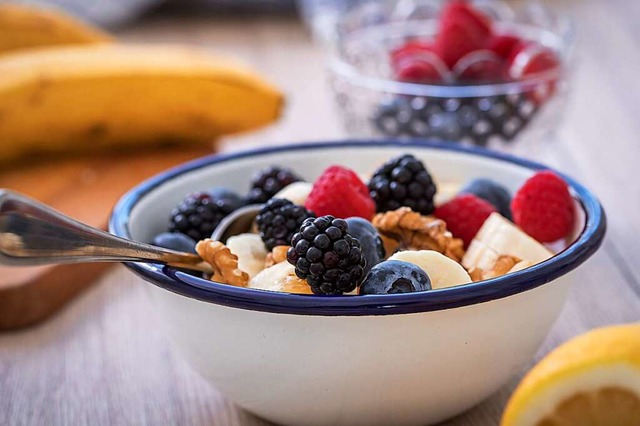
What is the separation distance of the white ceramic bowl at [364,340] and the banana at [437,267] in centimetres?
6

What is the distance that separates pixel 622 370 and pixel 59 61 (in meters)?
1.16

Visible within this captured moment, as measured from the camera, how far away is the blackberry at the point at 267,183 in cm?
100

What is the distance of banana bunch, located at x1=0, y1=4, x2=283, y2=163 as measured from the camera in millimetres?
1492

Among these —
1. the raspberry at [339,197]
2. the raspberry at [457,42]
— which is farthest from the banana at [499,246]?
the raspberry at [457,42]

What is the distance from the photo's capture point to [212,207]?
3.18 feet

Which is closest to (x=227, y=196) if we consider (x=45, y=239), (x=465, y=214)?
(x=465, y=214)

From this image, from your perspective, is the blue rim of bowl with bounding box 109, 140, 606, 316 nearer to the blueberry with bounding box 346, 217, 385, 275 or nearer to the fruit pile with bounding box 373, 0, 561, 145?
the blueberry with bounding box 346, 217, 385, 275

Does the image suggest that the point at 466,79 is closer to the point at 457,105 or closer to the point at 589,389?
the point at 457,105

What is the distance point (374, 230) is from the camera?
2.76 feet

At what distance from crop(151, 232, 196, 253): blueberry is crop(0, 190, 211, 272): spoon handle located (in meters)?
0.14

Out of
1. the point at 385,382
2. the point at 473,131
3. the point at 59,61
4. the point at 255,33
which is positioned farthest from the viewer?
the point at 255,33

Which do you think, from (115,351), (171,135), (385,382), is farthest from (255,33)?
(385,382)

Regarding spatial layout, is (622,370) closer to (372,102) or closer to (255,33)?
(372,102)

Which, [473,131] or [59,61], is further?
[59,61]
